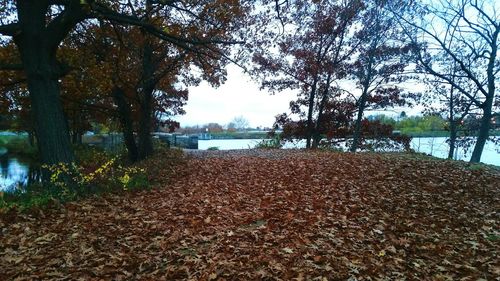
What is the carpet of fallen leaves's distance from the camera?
3670 millimetres

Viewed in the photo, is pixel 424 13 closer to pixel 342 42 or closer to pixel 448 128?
pixel 342 42

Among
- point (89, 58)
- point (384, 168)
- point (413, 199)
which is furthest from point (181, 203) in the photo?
point (89, 58)

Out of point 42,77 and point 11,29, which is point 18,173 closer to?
point 42,77

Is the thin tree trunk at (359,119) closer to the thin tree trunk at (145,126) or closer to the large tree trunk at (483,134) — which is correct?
the large tree trunk at (483,134)

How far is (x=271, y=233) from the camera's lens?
15.1ft

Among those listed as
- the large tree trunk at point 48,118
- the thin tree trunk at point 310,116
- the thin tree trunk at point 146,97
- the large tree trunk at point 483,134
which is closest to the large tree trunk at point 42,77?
the large tree trunk at point 48,118

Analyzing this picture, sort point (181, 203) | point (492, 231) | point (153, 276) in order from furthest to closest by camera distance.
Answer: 1. point (181, 203)
2. point (492, 231)
3. point (153, 276)

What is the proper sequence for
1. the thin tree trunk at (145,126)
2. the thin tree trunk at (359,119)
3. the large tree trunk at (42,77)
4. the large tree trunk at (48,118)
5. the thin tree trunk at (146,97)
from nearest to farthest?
the large tree trunk at (42,77)
the large tree trunk at (48,118)
the thin tree trunk at (146,97)
the thin tree trunk at (145,126)
the thin tree trunk at (359,119)

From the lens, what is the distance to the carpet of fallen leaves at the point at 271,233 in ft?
12.0

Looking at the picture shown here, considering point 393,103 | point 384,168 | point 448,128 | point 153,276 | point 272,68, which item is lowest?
point 153,276

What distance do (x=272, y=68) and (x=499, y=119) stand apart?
10.4 m

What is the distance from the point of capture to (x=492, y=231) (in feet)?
16.4

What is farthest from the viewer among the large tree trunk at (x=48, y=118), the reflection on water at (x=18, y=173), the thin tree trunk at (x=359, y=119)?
the thin tree trunk at (x=359, y=119)

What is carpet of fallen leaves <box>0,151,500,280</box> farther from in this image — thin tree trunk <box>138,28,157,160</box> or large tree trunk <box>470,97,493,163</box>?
large tree trunk <box>470,97,493,163</box>
